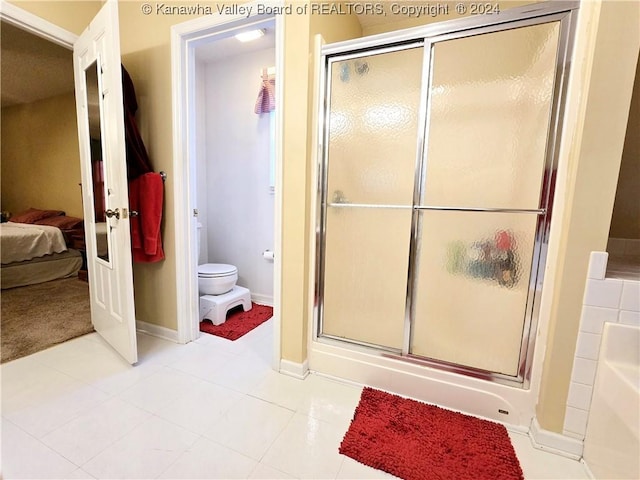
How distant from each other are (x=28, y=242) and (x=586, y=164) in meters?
4.99

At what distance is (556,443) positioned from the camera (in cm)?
119

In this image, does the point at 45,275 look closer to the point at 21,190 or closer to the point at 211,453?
the point at 21,190

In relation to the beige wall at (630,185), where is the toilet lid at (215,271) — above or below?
below

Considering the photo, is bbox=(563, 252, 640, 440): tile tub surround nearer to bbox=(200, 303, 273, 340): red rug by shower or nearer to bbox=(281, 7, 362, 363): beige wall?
bbox=(281, 7, 362, 363): beige wall

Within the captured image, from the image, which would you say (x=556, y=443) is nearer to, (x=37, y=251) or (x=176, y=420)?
(x=176, y=420)

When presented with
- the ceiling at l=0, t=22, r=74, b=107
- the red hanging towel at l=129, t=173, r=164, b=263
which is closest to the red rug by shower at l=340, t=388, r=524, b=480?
the red hanging towel at l=129, t=173, r=164, b=263

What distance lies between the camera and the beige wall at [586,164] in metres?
1.01

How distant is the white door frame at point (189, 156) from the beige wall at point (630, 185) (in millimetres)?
1783

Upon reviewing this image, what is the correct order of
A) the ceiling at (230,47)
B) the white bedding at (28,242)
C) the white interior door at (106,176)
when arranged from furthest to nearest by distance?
the white bedding at (28,242) → the ceiling at (230,47) → the white interior door at (106,176)

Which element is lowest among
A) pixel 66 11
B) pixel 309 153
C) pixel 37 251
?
pixel 37 251

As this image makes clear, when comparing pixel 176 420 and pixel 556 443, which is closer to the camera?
pixel 556 443

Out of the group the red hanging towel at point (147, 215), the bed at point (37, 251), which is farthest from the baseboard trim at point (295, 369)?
the bed at point (37, 251)

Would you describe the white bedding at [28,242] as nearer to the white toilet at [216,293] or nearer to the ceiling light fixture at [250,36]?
the white toilet at [216,293]

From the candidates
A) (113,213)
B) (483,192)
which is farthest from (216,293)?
(483,192)
